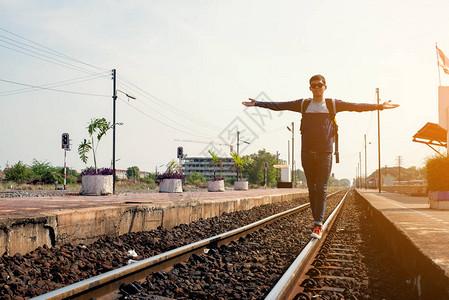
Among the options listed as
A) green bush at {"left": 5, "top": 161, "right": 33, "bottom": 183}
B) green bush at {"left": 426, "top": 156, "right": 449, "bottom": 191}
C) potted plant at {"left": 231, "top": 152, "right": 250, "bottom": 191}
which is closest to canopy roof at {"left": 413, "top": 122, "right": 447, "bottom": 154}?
green bush at {"left": 426, "top": 156, "right": 449, "bottom": 191}

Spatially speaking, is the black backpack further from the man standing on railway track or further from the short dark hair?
the short dark hair

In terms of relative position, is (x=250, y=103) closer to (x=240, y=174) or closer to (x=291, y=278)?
(x=291, y=278)

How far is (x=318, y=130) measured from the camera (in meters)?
5.38

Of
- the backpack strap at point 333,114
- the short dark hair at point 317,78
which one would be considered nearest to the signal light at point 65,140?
the short dark hair at point 317,78

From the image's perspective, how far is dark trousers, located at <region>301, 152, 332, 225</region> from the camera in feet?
17.8

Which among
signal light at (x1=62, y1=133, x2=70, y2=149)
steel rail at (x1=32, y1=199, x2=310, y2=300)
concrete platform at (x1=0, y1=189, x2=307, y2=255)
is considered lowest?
steel rail at (x1=32, y1=199, x2=310, y2=300)

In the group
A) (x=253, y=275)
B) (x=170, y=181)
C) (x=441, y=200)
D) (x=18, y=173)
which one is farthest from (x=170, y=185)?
(x=18, y=173)

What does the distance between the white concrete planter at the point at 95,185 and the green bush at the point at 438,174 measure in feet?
34.9

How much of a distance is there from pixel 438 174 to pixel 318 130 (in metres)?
8.22

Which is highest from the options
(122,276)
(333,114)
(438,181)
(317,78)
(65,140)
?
(65,140)

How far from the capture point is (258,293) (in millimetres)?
3250

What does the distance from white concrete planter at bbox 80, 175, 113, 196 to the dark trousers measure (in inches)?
413

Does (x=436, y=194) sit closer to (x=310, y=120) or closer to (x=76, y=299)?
(x=310, y=120)

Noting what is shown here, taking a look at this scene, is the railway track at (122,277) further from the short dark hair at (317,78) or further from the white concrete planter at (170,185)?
the white concrete planter at (170,185)
